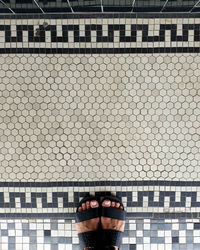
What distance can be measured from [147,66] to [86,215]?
0.85 meters

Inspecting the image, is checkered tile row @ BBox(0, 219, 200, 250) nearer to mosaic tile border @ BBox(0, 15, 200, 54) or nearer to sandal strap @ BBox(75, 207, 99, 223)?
sandal strap @ BBox(75, 207, 99, 223)

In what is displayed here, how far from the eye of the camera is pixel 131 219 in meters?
1.61

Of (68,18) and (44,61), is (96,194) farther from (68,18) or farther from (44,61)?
(68,18)

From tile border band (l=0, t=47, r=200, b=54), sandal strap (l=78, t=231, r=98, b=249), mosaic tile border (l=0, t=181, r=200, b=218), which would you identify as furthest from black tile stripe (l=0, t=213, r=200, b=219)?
tile border band (l=0, t=47, r=200, b=54)

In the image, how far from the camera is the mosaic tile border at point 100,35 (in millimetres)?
1501

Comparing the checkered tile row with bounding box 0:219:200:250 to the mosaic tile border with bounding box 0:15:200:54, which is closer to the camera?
the mosaic tile border with bounding box 0:15:200:54

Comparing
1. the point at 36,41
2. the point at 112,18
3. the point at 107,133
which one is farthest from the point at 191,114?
the point at 36,41

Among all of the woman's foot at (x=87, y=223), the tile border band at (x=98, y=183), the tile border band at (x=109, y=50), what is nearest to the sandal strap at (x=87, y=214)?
the woman's foot at (x=87, y=223)

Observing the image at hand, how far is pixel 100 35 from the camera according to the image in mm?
1506

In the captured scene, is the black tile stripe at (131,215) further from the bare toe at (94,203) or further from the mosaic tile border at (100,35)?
the mosaic tile border at (100,35)

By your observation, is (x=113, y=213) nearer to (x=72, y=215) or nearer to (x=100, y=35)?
(x=72, y=215)

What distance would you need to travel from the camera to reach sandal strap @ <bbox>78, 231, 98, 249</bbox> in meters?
1.54

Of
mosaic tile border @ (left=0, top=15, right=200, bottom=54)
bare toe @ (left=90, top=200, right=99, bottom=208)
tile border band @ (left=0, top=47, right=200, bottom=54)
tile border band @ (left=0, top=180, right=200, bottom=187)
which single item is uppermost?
mosaic tile border @ (left=0, top=15, right=200, bottom=54)

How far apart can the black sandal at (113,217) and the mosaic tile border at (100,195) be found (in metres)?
0.04
